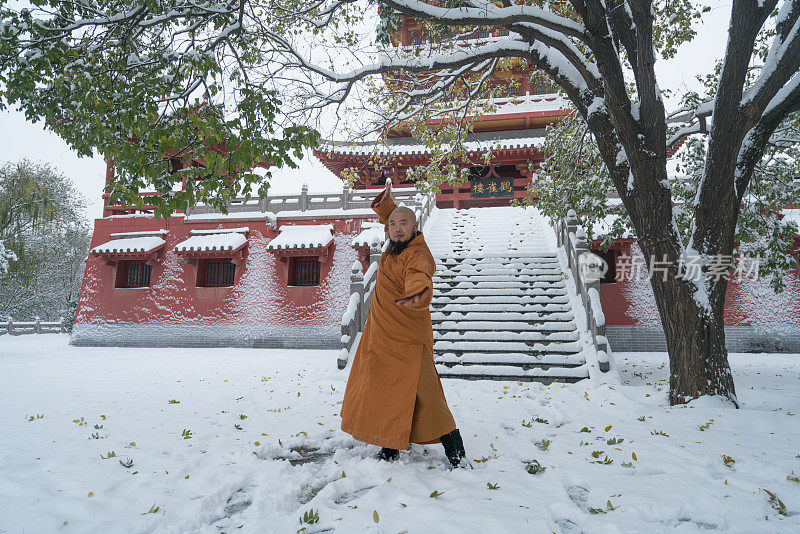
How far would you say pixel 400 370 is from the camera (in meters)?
2.95

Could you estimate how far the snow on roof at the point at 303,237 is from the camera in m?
11.7

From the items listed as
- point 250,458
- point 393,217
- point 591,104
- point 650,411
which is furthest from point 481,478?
point 591,104

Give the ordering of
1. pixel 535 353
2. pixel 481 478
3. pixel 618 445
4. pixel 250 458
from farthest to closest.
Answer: pixel 535 353
pixel 618 445
pixel 250 458
pixel 481 478

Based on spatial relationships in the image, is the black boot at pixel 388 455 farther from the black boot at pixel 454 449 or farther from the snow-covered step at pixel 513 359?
the snow-covered step at pixel 513 359

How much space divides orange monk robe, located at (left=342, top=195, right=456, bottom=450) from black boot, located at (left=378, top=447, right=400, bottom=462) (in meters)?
0.20

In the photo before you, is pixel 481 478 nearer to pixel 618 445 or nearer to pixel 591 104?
pixel 618 445

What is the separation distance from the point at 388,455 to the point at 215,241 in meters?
10.8

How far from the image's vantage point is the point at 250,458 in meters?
3.05

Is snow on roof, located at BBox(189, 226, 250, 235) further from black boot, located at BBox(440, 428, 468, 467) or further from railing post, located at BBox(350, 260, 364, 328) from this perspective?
black boot, located at BBox(440, 428, 468, 467)

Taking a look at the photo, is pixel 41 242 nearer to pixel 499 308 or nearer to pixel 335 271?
pixel 335 271

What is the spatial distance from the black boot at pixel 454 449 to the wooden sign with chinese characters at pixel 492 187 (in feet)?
43.9

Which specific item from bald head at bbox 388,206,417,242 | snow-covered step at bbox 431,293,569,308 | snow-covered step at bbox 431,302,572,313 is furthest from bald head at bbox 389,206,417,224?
snow-covered step at bbox 431,293,569,308

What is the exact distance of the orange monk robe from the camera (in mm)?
2855

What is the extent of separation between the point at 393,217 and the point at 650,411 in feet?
10.8
